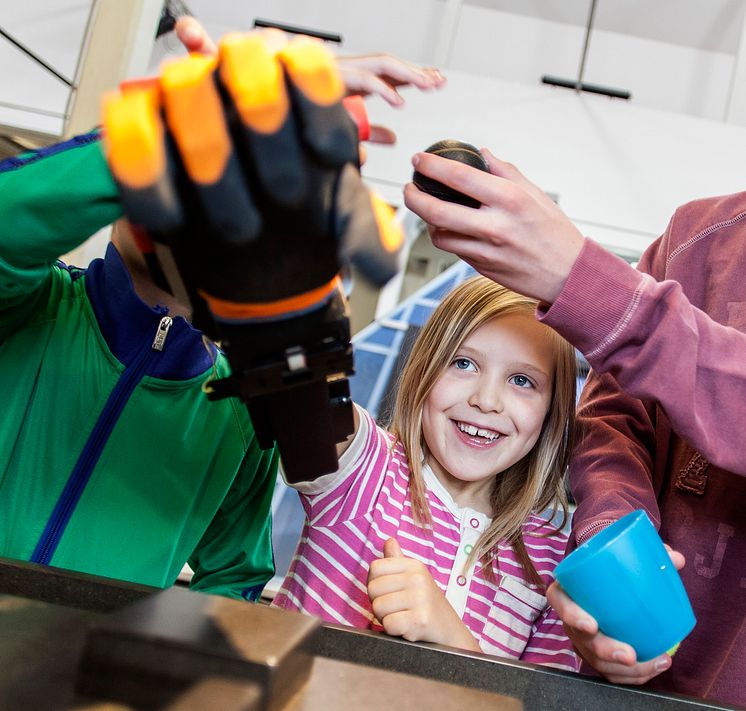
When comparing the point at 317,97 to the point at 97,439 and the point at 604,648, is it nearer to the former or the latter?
the point at 604,648

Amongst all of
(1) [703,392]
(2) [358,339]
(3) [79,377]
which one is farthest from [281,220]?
(2) [358,339]

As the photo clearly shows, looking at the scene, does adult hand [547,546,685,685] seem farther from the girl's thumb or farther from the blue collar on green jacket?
the blue collar on green jacket

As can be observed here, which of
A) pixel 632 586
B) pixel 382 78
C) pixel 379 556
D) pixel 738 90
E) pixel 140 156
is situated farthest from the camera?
pixel 738 90

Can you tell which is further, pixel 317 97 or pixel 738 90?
pixel 738 90

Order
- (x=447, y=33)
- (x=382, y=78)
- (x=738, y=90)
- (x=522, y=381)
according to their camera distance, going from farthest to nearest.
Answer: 1. (x=447, y=33)
2. (x=738, y=90)
3. (x=522, y=381)
4. (x=382, y=78)

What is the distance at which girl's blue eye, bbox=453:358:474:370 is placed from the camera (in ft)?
3.50

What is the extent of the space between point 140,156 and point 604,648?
1.58 ft

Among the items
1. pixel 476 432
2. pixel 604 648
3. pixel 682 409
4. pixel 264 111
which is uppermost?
pixel 264 111

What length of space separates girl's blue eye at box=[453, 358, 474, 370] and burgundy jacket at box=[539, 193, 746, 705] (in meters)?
0.17

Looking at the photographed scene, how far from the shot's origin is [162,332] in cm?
83

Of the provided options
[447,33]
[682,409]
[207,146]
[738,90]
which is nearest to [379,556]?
[682,409]

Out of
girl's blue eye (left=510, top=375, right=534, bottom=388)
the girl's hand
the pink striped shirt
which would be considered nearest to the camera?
the girl's hand

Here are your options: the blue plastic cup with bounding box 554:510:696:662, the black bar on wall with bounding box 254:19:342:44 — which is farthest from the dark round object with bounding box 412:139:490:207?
the black bar on wall with bounding box 254:19:342:44

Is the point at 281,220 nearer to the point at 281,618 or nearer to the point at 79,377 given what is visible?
the point at 281,618
